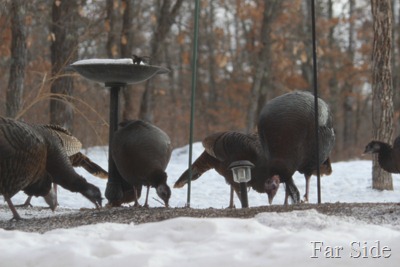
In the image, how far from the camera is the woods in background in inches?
492

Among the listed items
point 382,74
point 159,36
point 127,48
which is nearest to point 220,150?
point 382,74

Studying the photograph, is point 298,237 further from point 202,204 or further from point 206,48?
point 206,48

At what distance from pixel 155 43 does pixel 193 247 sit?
39.4 ft

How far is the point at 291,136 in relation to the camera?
6621 millimetres

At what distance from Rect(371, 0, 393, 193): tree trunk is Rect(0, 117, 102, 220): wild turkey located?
5200mm

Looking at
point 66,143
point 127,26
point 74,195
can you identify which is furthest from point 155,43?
point 66,143

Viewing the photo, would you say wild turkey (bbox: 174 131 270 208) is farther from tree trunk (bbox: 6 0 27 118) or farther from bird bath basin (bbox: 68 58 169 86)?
tree trunk (bbox: 6 0 27 118)

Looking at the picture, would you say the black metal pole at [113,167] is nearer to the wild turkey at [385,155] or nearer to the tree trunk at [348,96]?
the wild turkey at [385,155]

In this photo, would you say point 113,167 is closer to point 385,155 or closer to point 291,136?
point 291,136

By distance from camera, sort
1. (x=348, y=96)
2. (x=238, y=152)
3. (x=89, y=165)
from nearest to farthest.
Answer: (x=238, y=152)
(x=89, y=165)
(x=348, y=96)

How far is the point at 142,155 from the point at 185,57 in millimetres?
10638

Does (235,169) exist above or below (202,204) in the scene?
above

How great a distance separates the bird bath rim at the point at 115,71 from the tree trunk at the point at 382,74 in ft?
13.4

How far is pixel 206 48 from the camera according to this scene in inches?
1379
